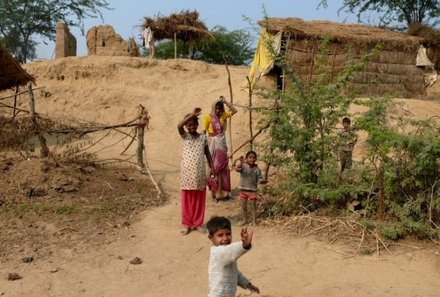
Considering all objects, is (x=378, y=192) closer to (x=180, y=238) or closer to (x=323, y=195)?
(x=323, y=195)

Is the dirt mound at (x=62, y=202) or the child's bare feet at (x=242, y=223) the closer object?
the dirt mound at (x=62, y=202)

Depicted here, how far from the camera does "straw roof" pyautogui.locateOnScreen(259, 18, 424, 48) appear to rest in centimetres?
1324

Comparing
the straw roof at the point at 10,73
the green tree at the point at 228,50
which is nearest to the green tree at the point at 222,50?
the green tree at the point at 228,50

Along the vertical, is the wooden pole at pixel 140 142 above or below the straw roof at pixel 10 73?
below

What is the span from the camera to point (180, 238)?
20.4 ft

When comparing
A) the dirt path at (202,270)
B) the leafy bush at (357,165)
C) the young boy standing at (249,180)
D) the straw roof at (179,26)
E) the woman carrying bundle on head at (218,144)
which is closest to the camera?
the dirt path at (202,270)

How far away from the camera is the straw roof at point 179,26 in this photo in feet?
57.7

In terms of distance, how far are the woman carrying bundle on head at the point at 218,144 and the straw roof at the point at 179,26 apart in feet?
35.0

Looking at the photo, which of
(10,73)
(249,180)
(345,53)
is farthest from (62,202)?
(345,53)

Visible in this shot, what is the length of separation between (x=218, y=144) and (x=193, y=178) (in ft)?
4.54

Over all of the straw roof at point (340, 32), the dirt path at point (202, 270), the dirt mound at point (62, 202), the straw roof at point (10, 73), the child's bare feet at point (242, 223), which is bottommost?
the dirt path at point (202, 270)

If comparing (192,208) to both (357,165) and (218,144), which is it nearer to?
(218,144)

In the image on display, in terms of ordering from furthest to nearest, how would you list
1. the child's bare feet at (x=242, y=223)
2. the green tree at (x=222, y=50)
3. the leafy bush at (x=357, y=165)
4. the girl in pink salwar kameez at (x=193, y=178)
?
the green tree at (x=222, y=50), the child's bare feet at (x=242, y=223), the girl in pink salwar kameez at (x=193, y=178), the leafy bush at (x=357, y=165)

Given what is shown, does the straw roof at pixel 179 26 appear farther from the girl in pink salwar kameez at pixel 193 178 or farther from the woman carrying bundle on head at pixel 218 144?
the girl in pink salwar kameez at pixel 193 178
